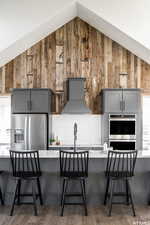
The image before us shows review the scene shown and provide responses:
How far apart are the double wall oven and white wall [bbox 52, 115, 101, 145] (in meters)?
0.71

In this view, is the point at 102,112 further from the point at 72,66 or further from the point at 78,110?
the point at 72,66

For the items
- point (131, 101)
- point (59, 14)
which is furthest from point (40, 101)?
point (131, 101)

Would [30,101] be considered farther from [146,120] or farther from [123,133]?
[146,120]

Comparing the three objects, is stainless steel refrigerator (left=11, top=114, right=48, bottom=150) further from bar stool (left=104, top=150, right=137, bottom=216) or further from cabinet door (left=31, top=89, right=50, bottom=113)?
bar stool (left=104, top=150, right=137, bottom=216)

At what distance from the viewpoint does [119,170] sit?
4305 mm

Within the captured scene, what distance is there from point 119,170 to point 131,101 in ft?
7.33

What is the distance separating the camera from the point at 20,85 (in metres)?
6.74

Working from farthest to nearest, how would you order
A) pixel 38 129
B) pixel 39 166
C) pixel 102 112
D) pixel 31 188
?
pixel 102 112 < pixel 38 129 < pixel 31 188 < pixel 39 166

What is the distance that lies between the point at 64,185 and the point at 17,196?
2.60ft

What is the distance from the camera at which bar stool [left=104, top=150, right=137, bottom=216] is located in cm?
391

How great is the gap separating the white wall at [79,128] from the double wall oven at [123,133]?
71 centimetres

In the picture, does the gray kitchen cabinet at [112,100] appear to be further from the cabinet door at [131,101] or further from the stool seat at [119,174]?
the stool seat at [119,174]

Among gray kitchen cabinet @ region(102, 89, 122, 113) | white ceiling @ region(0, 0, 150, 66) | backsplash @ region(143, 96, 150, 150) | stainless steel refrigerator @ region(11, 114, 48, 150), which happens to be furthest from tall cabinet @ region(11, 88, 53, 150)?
backsplash @ region(143, 96, 150, 150)

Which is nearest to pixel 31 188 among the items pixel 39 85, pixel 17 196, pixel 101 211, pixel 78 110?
pixel 17 196
